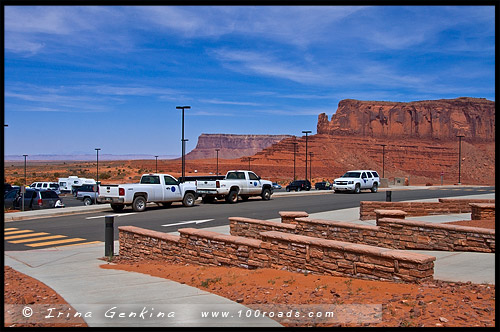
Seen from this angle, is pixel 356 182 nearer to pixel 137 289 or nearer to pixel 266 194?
pixel 266 194

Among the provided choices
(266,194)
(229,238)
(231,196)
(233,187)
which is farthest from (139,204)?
(229,238)

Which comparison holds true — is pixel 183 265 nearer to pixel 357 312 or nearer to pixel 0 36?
pixel 357 312

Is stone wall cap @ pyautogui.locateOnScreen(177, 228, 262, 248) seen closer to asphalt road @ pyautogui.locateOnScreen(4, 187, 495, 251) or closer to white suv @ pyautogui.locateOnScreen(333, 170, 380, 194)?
asphalt road @ pyautogui.locateOnScreen(4, 187, 495, 251)

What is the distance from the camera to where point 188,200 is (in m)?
26.5

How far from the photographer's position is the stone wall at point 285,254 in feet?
23.6

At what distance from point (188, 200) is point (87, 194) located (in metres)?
12.5

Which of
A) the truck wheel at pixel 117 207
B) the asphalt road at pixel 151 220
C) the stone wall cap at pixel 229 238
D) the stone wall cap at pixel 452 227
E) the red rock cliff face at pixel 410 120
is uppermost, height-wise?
the red rock cliff face at pixel 410 120

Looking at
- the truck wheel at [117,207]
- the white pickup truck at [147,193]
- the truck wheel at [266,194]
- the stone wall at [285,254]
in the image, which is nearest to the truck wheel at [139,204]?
the white pickup truck at [147,193]

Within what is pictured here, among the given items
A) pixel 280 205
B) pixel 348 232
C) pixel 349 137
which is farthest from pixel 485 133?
pixel 348 232

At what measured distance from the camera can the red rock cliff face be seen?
169750 millimetres

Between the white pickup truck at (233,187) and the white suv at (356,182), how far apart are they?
30.8 ft

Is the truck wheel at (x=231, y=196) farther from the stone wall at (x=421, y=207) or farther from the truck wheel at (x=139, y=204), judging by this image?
the stone wall at (x=421, y=207)

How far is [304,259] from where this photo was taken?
8625mm
